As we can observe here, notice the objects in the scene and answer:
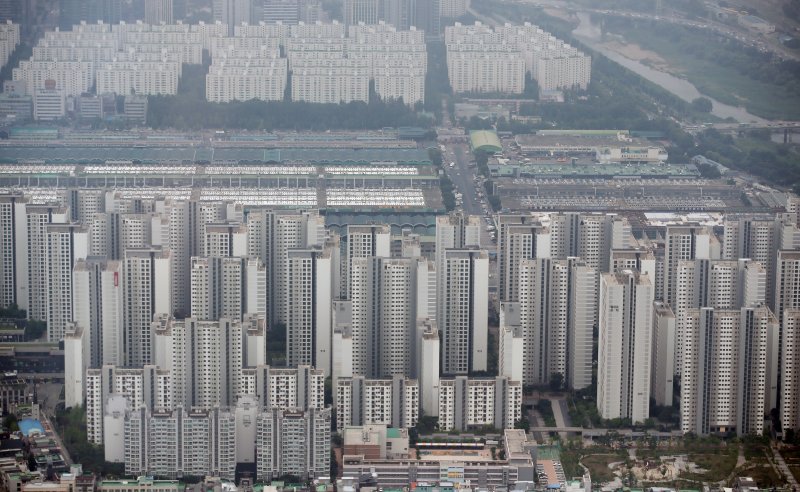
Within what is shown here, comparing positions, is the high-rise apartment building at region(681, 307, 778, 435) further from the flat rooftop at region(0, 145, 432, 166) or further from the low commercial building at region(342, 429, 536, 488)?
the flat rooftop at region(0, 145, 432, 166)

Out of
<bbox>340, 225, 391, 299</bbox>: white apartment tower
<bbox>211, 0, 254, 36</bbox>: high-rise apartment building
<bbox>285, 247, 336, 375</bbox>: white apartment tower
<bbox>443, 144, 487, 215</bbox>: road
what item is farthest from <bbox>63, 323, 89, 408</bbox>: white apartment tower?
<bbox>211, 0, 254, 36</bbox>: high-rise apartment building

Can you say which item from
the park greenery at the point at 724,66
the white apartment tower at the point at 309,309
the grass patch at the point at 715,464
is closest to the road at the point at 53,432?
the white apartment tower at the point at 309,309

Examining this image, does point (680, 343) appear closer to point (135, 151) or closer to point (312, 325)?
point (312, 325)

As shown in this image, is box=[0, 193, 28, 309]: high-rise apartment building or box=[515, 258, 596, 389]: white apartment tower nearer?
box=[515, 258, 596, 389]: white apartment tower

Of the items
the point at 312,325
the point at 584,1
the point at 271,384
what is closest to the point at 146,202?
the point at 312,325

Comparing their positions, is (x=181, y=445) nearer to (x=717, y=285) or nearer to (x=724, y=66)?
(x=717, y=285)

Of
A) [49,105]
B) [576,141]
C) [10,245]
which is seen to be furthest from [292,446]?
[49,105]

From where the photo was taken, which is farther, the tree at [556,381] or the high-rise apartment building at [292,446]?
the tree at [556,381]

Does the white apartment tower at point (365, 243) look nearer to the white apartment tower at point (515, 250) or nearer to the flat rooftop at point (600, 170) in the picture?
the white apartment tower at point (515, 250)
